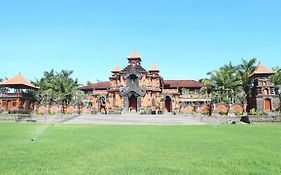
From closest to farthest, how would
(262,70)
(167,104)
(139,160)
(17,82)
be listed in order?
(139,160)
(262,70)
(17,82)
(167,104)

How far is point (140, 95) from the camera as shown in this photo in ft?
150

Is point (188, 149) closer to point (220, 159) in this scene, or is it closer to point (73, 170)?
point (220, 159)

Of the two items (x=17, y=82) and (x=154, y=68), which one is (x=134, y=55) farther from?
(x=17, y=82)

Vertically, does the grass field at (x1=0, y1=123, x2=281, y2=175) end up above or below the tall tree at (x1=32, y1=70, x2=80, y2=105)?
below

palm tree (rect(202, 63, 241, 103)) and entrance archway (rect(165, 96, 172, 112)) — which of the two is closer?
palm tree (rect(202, 63, 241, 103))

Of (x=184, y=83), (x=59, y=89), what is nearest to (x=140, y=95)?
(x=184, y=83)

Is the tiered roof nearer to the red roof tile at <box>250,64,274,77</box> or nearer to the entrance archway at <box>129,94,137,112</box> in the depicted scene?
the entrance archway at <box>129,94,137,112</box>

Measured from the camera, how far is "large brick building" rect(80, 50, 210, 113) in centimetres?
4569

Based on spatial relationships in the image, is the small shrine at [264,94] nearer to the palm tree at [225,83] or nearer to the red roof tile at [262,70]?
the red roof tile at [262,70]

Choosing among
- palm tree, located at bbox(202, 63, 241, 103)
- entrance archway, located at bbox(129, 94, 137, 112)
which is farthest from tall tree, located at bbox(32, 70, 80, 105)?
palm tree, located at bbox(202, 63, 241, 103)

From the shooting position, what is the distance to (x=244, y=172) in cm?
668

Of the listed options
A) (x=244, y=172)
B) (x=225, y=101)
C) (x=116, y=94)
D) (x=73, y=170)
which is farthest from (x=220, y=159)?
(x=116, y=94)

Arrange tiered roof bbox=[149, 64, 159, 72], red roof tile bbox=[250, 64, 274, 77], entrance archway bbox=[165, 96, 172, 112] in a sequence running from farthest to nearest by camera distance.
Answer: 1. entrance archway bbox=[165, 96, 172, 112]
2. tiered roof bbox=[149, 64, 159, 72]
3. red roof tile bbox=[250, 64, 274, 77]

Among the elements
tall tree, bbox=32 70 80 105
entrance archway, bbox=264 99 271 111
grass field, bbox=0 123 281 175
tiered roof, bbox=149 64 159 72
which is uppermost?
tiered roof, bbox=149 64 159 72
